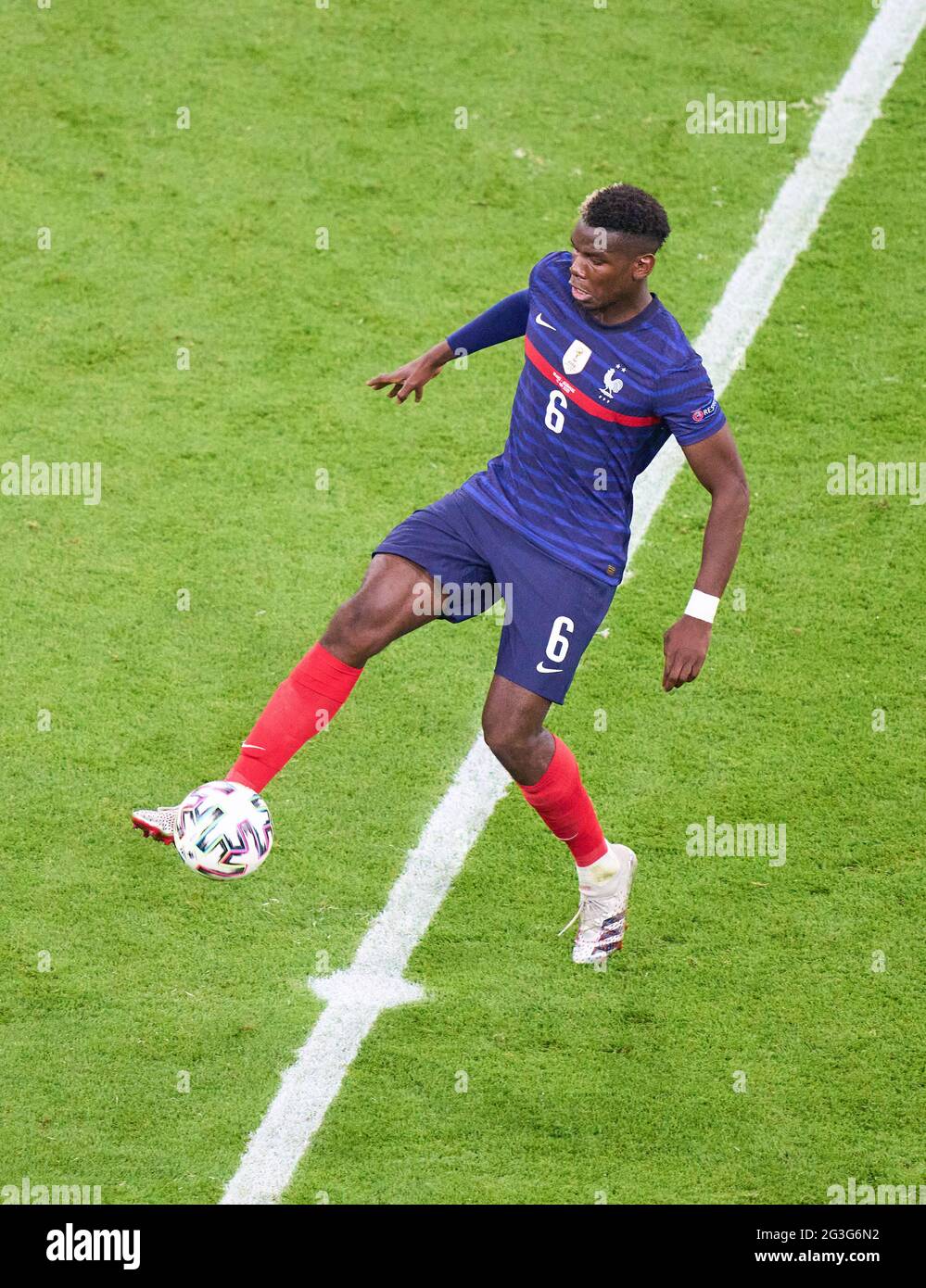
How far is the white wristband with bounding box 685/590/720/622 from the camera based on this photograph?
5102mm

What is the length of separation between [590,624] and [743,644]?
150cm

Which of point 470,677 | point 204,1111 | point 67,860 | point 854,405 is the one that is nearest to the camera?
point 204,1111

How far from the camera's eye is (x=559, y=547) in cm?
538

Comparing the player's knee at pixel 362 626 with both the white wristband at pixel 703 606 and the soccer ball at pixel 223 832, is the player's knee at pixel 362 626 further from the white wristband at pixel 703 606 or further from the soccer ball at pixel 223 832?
the white wristband at pixel 703 606

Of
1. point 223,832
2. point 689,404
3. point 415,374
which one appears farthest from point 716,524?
point 223,832

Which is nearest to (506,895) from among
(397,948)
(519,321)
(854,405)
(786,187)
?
(397,948)

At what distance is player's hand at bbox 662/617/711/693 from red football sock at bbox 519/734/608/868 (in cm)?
50

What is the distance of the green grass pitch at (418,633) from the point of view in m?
5.12

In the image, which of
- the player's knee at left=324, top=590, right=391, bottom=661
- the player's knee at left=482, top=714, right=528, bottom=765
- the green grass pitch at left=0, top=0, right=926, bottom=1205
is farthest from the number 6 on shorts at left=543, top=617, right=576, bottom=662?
the green grass pitch at left=0, top=0, right=926, bottom=1205

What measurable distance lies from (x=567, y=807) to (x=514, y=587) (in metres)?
0.72

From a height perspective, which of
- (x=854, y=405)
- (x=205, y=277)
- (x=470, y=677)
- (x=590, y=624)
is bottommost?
(x=470, y=677)

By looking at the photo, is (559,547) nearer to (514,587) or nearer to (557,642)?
(514,587)

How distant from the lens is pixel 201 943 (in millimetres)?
5523

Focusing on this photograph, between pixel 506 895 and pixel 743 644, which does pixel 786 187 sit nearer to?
pixel 743 644
